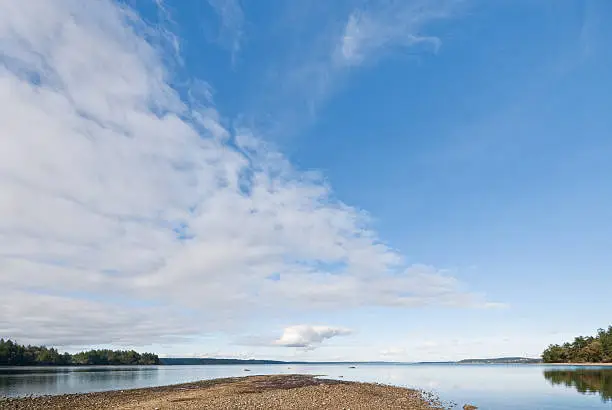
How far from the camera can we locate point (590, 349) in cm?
16975

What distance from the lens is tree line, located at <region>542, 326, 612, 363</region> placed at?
161 metres

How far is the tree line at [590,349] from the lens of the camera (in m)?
161

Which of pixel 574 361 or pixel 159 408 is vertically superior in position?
pixel 159 408

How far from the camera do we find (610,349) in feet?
516

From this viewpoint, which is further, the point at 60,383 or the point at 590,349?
the point at 590,349

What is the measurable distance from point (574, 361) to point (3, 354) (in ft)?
857

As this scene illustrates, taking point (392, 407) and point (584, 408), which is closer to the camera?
point (392, 407)

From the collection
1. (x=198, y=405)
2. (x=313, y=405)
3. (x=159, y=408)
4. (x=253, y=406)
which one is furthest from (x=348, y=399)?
(x=159, y=408)

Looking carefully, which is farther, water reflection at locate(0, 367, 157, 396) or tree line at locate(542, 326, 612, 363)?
tree line at locate(542, 326, 612, 363)

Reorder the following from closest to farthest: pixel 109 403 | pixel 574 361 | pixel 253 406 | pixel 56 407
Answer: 1. pixel 253 406
2. pixel 56 407
3. pixel 109 403
4. pixel 574 361

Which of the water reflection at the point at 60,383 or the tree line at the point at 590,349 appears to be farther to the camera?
the tree line at the point at 590,349

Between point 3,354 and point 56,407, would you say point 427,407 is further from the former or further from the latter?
point 3,354

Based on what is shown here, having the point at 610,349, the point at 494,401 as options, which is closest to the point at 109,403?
the point at 494,401

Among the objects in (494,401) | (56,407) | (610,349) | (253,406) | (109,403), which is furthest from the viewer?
(610,349)
